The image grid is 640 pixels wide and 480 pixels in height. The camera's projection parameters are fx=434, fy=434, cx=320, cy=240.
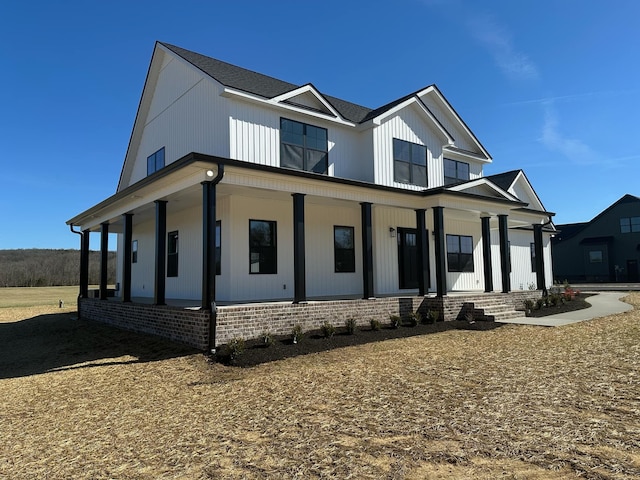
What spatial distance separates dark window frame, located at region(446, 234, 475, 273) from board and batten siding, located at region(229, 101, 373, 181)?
589 centimetres

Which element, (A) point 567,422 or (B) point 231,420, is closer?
(A) point 567,422

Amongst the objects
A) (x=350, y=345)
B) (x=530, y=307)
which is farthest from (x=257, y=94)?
(x=530, y=307)

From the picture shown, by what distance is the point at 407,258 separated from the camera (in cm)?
1705

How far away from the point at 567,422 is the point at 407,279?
12035mm

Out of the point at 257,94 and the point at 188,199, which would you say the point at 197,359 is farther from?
the point at 257,94

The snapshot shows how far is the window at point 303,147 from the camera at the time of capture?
14031mm

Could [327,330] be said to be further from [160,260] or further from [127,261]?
[127,261]

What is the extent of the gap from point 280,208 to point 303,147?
2197mm

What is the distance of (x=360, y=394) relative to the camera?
6527 mm

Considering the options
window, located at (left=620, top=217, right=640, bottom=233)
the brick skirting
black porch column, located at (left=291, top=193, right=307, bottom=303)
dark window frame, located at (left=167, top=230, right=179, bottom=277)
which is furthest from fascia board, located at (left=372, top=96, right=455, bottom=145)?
window, located at (left=620, top=217, right=640, bottom=233)

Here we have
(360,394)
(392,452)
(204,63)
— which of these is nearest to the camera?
(392,452)

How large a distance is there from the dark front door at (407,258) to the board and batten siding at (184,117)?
25.5 feet

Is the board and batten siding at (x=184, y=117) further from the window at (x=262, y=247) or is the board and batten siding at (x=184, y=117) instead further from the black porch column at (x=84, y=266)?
the black porch column at (x=84, y=266)

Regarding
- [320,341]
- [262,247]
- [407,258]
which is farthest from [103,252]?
[407,258]
